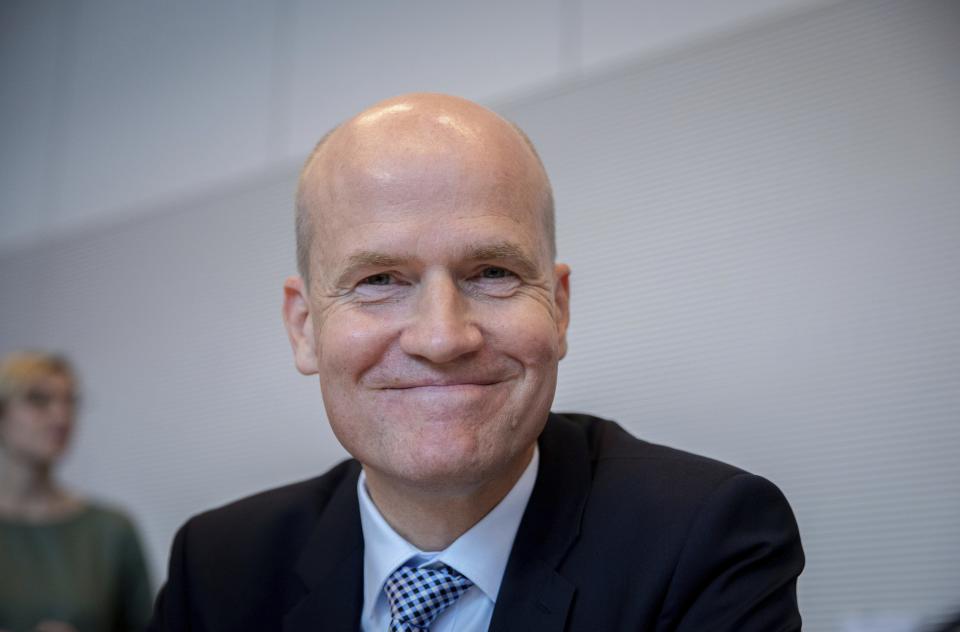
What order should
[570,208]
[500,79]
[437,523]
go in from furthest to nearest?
[500,79] < [570,208] < [437,523]

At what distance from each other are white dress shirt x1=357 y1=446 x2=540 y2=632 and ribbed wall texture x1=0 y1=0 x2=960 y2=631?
4.43ft

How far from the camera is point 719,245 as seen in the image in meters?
2.85

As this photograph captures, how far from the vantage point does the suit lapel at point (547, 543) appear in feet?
4.48

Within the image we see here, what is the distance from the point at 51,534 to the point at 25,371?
0.57 m

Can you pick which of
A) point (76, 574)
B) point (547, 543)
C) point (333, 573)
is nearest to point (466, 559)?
point (547, 543)

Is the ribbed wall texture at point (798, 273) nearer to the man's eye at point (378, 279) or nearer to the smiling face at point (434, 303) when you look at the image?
the smiling face at point (434, 303)

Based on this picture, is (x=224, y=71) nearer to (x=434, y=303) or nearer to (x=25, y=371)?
(x=25, y=371)

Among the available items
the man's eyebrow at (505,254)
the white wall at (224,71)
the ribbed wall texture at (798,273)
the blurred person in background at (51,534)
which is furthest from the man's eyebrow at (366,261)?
the blurred person in background at (51,534)

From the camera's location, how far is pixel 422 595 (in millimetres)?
1409

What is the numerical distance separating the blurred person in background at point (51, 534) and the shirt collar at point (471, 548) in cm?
190

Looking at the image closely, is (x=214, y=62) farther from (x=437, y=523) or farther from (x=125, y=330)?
(x=437, y=523)

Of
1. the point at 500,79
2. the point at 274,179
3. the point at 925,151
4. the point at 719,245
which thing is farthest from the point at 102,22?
the point at 925,151

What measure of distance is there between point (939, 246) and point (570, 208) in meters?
1.14

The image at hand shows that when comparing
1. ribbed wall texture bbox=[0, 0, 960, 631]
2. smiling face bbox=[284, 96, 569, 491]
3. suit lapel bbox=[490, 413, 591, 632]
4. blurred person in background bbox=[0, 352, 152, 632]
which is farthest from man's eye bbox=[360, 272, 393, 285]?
blurred person in background bbox=[0, 352, 152, 632]
